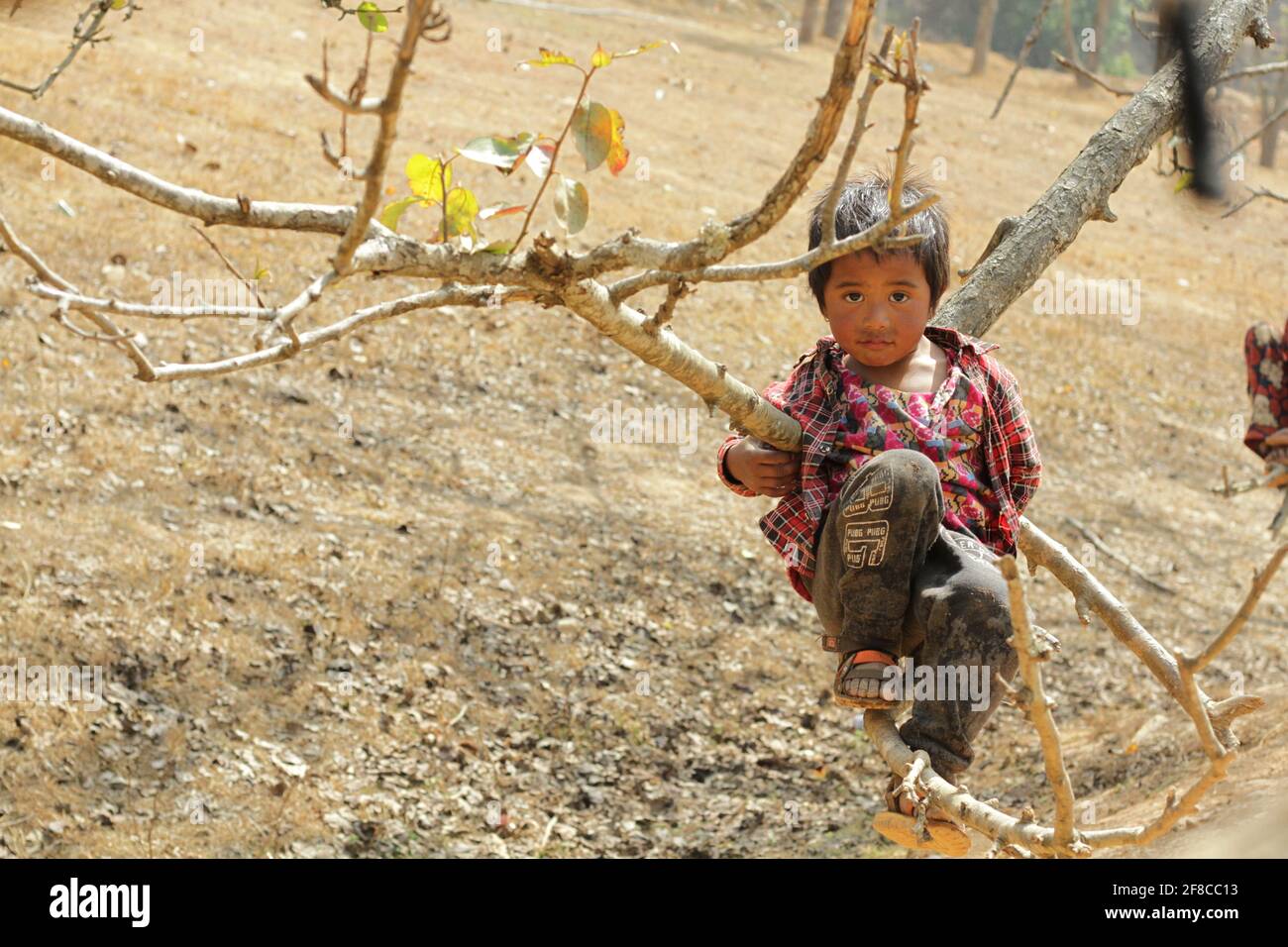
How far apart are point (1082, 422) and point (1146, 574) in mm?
2449

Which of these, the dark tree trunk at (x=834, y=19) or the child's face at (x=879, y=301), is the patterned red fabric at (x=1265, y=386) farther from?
the dark tree trunk at (x=834, y=19)

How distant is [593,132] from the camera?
8.46ft

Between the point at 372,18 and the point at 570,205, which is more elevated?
the point at 372,18

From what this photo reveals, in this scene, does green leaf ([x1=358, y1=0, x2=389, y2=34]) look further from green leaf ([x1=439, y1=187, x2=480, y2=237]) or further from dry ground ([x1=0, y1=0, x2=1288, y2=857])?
dry ground ([x1=0, y1=0, x2=1288, y2=857])

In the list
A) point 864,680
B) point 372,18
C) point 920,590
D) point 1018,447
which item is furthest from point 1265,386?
point 372,18

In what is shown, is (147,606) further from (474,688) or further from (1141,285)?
(1141,285)

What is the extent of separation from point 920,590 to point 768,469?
1.58 ft

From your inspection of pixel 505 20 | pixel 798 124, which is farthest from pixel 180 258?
pixel 505 20

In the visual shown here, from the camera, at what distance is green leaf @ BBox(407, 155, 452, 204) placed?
2.52m

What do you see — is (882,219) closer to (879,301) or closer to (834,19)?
(879,301)

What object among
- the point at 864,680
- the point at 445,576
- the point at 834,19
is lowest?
the point at 445,576

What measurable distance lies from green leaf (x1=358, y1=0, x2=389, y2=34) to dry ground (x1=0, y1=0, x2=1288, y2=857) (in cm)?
52

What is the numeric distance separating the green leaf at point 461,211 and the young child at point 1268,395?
4.62 m

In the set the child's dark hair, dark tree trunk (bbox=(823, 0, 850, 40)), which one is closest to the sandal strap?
the child's dark hair
